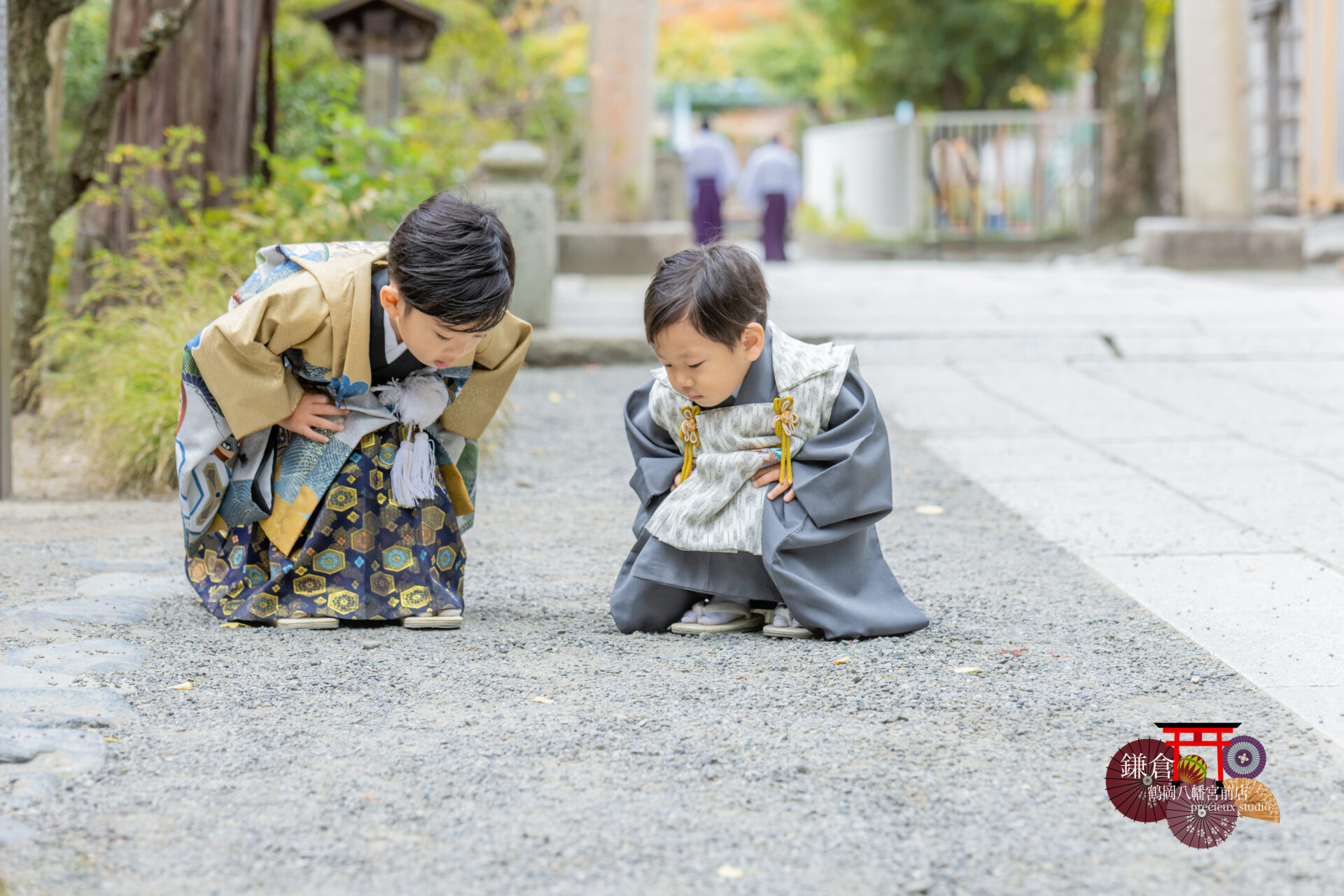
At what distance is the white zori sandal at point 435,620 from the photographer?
2953 millimetres

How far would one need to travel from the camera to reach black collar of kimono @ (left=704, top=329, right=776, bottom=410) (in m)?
2.87

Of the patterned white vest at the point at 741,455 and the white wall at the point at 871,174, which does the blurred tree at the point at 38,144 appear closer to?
the patterned white vest at the point at 741,455

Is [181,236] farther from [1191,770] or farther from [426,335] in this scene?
[1191,770]

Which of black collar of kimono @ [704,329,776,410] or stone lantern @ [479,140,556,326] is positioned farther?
stone lantern @ [479,140,556,326]

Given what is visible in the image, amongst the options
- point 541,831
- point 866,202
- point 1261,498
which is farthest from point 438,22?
point 866,202

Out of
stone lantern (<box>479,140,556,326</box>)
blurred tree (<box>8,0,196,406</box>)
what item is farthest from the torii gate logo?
stone lantern (<box>479,140,556,326</box>)

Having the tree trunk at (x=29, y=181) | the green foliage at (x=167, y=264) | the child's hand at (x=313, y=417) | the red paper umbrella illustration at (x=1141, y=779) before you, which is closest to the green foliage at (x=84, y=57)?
the green foliage at (x=167, y=264)

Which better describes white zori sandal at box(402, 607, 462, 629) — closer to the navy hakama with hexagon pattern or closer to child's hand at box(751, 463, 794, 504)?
the navy hakama with hexagon pattern

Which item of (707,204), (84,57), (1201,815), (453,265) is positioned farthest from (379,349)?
(707,204)

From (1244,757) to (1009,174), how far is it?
1501cm

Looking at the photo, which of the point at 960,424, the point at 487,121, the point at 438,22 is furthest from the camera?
the point at 487,121

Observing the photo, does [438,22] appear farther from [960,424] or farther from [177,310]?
[960,424]

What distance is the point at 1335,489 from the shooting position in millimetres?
4312

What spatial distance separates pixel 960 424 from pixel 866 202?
47.7 feet
